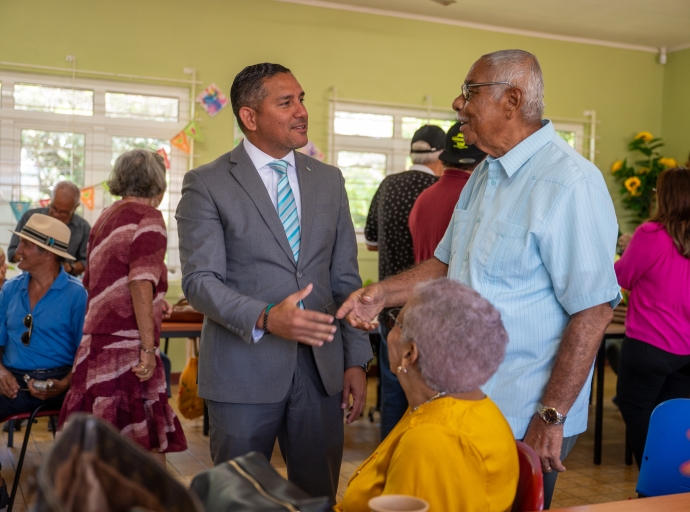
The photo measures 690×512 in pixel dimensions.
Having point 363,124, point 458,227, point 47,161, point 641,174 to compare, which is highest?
point 363,124

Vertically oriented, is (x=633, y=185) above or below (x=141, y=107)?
below

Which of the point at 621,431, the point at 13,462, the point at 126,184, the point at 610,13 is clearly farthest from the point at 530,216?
the point at 610,13

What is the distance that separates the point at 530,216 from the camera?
185cm

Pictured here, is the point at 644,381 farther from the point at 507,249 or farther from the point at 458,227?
the point at 507,249

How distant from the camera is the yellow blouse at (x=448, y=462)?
142 centimetres

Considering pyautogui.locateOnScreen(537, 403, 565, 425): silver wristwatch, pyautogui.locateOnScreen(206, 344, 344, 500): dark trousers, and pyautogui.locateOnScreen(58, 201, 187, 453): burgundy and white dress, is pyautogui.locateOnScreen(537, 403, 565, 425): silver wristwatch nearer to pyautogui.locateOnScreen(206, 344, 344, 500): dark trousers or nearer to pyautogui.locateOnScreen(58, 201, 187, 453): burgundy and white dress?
pyautogui.locateOnScreen(206, 344, 344, 500): dark trousers

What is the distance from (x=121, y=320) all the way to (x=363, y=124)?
190 inches

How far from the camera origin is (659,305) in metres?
3.82

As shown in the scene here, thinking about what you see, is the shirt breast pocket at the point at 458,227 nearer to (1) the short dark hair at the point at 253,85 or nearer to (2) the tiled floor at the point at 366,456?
(1) the short dark hair at the point at 253,85

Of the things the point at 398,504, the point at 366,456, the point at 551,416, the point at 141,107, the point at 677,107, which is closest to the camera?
the point at 398,504

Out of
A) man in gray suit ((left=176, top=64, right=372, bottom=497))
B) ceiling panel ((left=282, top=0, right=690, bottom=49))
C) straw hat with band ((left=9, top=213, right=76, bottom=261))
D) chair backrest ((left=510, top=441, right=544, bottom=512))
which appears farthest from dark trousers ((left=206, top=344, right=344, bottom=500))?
ceiling panel ((left=282, top=0, right=690, bottom=49))

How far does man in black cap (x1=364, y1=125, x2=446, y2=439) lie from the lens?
4.05m

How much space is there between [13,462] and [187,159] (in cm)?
336

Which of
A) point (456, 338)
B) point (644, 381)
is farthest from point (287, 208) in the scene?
point (644, 381)
